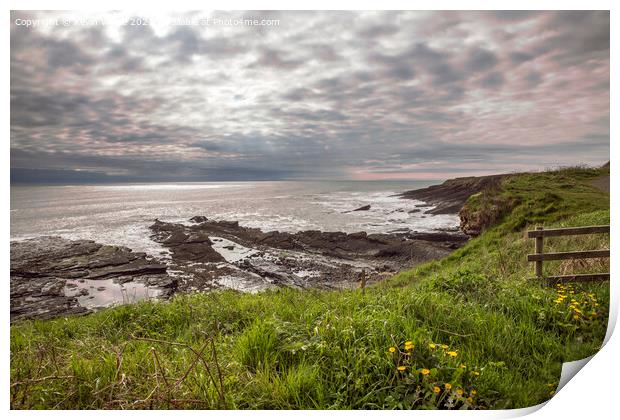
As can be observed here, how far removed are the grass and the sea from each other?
0.84 m

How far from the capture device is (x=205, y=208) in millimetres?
3512

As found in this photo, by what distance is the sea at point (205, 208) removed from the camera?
2.71m

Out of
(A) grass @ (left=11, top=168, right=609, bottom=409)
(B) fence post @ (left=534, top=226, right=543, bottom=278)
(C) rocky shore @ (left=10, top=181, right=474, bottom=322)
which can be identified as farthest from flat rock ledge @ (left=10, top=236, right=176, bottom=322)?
(B) fence post @ (left=534, top=226, right=543, bottom=278)

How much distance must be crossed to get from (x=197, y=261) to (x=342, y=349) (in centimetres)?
208

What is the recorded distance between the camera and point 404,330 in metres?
2.27

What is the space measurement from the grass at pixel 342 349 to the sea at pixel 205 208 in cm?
84

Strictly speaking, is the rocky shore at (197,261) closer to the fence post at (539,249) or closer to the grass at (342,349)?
the grass at (342,349)

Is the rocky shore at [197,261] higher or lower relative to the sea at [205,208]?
lower

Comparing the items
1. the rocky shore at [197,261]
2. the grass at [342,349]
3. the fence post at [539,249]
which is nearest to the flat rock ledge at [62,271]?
the rocky shore at [197,261]

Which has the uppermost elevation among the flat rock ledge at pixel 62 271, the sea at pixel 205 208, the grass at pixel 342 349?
the sea at pixel 205 208

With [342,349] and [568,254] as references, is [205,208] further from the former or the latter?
[568,254]

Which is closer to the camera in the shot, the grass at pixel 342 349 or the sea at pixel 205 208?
the grass at pixel 342 349

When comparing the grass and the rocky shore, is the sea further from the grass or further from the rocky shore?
the grass
